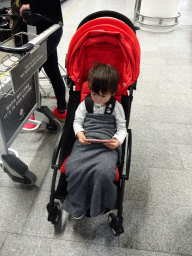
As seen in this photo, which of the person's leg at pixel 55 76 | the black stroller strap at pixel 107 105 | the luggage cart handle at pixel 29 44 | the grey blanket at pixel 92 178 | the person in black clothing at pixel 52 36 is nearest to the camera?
the luggage cart handle at pixel 29 44

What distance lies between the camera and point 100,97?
115cm

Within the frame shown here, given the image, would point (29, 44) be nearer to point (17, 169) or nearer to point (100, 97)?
point (100, 97)

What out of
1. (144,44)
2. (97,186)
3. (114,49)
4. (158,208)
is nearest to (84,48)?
(114,49)

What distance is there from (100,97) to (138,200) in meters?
0.79

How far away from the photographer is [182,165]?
165 cm

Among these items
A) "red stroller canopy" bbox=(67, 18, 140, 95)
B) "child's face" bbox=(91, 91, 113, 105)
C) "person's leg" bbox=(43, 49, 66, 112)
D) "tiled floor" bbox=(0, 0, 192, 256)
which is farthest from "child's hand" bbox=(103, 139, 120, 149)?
"person's leg" bbox=(43, 49, 66, 112)

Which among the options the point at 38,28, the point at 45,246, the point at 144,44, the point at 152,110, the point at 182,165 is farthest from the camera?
the point at 144,44

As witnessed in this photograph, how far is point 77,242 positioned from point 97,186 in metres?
0.44

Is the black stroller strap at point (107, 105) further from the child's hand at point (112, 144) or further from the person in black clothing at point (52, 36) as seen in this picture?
the person in black clothing at point (52, 36)

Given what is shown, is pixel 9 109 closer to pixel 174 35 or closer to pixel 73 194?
pixel 73 194

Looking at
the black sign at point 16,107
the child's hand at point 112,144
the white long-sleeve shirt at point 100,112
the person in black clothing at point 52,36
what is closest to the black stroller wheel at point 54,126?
the person in black clothing at point 52,36

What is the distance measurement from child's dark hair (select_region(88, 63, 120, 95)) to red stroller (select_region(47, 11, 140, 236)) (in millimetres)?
192

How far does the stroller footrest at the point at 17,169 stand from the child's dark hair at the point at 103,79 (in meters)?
0.68

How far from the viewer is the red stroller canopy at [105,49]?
47.8 inches
